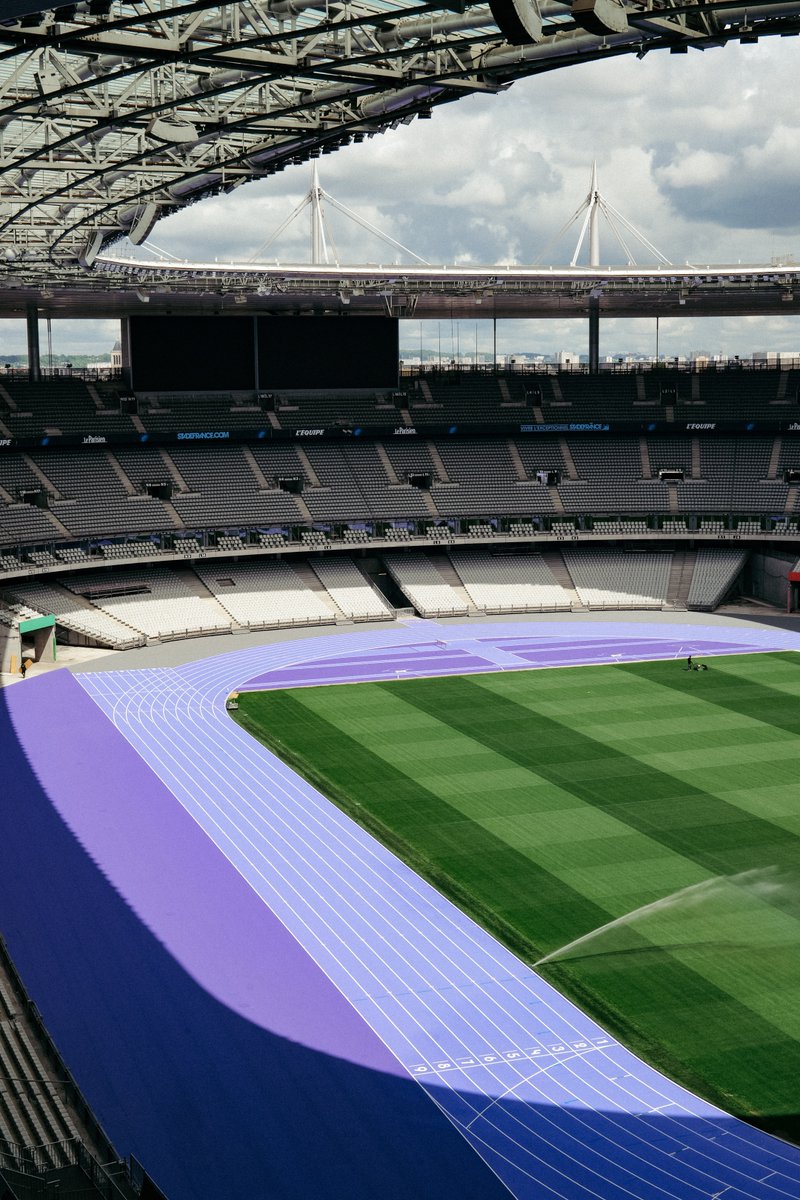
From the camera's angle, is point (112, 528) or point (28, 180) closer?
point (28, 180)

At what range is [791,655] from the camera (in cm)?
4991

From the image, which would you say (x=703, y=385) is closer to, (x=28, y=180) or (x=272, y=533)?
(x=272, y=533)

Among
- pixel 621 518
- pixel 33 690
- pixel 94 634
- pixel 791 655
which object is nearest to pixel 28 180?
pixel 33 690

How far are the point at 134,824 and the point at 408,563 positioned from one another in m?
31.4

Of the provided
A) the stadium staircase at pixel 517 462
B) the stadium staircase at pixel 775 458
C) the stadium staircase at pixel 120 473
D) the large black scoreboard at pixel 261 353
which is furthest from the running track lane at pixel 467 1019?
the stadium staircase at pixel 775 458

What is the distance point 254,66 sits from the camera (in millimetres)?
18906

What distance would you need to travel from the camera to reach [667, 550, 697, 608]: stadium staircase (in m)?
59.9

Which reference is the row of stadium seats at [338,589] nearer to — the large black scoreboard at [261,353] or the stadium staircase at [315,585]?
the stadium staircase at [315,585]

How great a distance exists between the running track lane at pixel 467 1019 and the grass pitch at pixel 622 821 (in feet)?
2.01

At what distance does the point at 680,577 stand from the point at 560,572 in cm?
529

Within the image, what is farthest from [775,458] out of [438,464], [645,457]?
[438,464]

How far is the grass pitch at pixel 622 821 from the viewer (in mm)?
22344

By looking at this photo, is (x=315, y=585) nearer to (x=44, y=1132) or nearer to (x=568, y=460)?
(x=568, y=460)

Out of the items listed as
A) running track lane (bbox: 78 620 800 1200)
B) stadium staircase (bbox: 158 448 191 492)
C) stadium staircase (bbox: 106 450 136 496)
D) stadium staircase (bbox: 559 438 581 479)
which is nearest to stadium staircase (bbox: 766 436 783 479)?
stadium staircase (bbox: 559 438 581 479)
